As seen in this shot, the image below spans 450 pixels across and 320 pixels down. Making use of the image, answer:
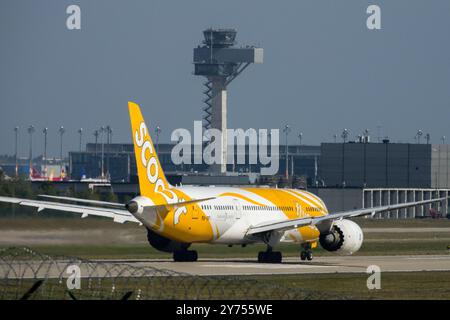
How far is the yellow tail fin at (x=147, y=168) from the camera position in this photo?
60125 mm

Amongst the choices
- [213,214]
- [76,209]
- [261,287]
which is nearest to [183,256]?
[213,214]

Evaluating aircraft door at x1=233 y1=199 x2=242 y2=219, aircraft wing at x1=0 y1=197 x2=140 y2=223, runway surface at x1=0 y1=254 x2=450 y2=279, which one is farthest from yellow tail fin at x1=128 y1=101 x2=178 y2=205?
aircraft door at x1=233 y1=199 x2=242 y2=219

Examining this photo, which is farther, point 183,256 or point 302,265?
point 183,256

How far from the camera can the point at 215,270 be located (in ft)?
188

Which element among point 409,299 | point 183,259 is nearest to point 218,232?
point 183,259

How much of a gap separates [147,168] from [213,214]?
16.1ft

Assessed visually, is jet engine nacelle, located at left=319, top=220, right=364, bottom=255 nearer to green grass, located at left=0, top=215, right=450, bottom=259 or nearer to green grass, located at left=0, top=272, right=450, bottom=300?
green grass, located at left=0, top=215, right=450, bottom=259

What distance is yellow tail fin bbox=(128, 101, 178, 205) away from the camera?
60125mm

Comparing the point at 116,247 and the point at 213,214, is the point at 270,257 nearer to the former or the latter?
the point at 213,214

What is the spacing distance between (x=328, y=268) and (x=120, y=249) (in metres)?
20.0

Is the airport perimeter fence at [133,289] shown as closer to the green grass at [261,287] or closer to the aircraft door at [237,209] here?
the green grass at [261,287]

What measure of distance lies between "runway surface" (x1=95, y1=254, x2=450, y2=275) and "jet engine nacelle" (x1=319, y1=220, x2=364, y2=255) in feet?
2.92

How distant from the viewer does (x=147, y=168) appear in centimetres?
6081
